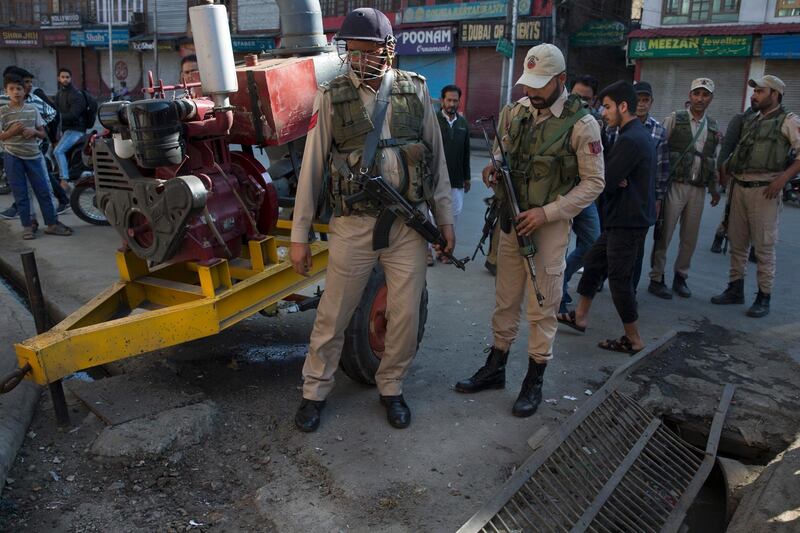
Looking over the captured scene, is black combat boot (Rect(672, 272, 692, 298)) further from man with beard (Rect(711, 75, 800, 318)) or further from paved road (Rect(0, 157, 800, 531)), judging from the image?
man with beard (Rect(711, 75, 800, 318))

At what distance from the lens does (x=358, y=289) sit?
3.45 meters

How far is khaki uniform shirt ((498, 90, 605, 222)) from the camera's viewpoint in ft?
11.2

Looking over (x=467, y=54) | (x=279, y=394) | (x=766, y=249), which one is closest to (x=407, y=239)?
(x=279, y=394)

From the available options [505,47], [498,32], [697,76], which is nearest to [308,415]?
[697,76]

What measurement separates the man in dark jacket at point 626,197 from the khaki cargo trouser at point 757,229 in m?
1.51

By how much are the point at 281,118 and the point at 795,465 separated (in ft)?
10.3

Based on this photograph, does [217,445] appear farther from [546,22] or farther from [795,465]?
[546,22]

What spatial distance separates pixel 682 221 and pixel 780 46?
512 inches

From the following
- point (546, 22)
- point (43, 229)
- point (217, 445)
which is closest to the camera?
point (217, 445)

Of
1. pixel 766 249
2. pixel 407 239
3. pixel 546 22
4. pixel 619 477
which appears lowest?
pixel 619 477

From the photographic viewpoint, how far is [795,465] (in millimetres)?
3080

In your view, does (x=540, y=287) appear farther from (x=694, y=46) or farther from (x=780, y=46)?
(x=694, y=46)

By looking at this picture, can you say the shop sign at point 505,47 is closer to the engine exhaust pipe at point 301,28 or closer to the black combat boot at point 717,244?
the black combat boot at point 717,244

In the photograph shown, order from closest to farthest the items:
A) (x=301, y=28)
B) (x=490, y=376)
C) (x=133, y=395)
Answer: (x=133, y=395)
(x=490, y=376)
(x=301, y=28)
